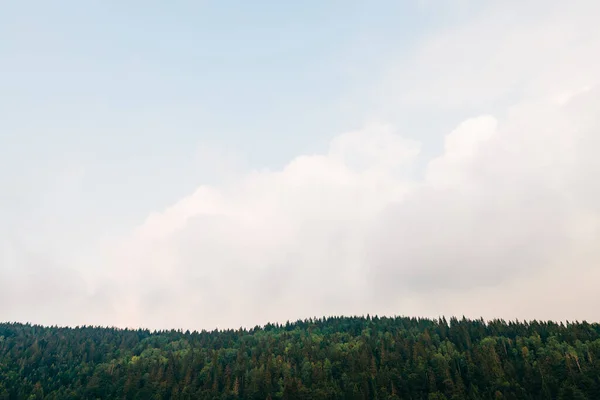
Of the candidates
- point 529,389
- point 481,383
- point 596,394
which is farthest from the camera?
point 481,383

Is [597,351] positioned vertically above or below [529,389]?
above

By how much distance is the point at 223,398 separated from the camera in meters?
195

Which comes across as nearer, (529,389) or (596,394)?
(596,394)

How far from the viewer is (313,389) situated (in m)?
190

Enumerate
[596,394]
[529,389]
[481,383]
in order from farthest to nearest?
[481,383]
[529,389]
[596,394]

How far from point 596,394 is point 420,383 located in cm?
6442

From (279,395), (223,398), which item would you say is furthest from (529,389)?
(223,398)

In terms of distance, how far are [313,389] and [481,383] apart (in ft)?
241

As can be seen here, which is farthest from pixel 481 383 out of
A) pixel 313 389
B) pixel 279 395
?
pixel 279 395

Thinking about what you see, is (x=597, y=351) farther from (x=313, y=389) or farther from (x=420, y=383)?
(x=313, y=389)

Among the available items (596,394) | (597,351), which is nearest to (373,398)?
(596,394)

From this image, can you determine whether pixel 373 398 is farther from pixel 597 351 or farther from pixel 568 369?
pixel 597 351

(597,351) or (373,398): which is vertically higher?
(597,351)

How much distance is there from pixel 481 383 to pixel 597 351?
199 ft
